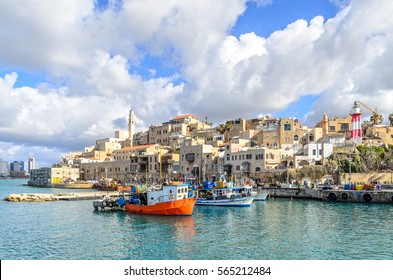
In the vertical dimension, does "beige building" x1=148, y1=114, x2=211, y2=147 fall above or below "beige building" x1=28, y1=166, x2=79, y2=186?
above

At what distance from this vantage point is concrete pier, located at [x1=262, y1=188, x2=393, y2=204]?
5391cm

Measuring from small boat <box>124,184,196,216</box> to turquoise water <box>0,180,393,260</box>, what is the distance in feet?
4.26

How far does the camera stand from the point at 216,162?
8638 centimetres

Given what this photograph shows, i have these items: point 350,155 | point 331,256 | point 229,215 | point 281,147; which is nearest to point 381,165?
point 350,155

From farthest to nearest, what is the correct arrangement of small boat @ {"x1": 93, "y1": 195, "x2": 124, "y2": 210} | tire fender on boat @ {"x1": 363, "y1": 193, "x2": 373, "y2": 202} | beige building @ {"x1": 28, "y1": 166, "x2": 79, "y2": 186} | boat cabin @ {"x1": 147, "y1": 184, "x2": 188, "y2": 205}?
1. beige building @ {"x1": 28, "y1": 166, "x2": 79, "y2": 186}
2. tire fender on boat @ {"x1": 363, "y1": 193, "x2": 373, "y2": 202}
3. small boat @ {"x1": 93, "y1": 195, "x2": 124, "y2": 210}
4. boat cabin @ {"x1": 147, "y1": 184, "x2": 188, "y2": 205}

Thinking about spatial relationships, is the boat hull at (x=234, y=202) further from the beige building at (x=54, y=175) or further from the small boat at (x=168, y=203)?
the beige building at (x=54, y=175)

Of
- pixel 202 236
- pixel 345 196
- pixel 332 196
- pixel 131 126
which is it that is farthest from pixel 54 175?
pixel 202 236

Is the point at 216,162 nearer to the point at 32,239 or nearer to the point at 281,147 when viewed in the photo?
the point at 281,147

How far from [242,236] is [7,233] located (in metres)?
19.6

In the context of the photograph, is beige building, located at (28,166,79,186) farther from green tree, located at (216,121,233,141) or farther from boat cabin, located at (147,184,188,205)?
boat cabin, located at (147,184,188,205)

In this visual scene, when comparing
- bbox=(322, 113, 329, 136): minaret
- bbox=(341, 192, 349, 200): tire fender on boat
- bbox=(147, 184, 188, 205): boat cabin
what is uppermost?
bbox=(322, 113, 329, 136): minaret

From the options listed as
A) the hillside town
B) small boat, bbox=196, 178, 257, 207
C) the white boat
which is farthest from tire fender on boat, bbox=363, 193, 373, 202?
the white boat

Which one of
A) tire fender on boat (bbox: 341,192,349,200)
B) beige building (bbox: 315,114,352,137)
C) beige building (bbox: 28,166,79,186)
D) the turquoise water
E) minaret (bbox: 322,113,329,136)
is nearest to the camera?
the turquoise water

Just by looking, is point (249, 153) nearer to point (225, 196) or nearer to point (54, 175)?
point (225, 196)
